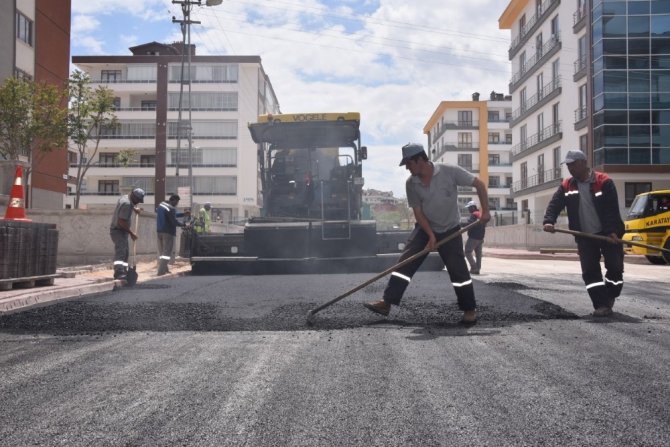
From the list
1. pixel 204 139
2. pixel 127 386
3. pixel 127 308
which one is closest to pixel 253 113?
pixel 204 139

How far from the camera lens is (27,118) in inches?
785

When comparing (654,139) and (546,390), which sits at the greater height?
(654,139)

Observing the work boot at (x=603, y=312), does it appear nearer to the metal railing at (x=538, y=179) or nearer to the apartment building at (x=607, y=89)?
the apartment building at (x=607, y=89)

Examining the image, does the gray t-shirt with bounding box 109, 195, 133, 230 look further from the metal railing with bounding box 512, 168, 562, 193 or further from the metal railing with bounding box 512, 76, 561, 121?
the metal railing with bounding box 512, 76, 561, 121

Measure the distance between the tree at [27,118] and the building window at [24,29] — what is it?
4745 mm

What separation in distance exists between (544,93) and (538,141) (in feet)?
10.0

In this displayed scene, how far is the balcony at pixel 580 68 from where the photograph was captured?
1208 inches

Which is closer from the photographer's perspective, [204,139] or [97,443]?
[97,443]

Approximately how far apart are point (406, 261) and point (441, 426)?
2804 millimetres

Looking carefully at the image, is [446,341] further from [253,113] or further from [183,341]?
[253,113]

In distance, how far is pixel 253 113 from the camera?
51.0 m

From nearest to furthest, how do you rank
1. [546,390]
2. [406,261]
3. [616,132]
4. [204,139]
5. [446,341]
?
[546,390] → [446,341] → [406,261] → [616,132] → [204,139]

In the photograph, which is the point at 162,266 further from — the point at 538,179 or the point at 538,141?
the point at 538,141

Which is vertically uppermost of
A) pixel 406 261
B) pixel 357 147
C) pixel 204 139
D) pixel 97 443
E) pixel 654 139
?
pixel 204 139
